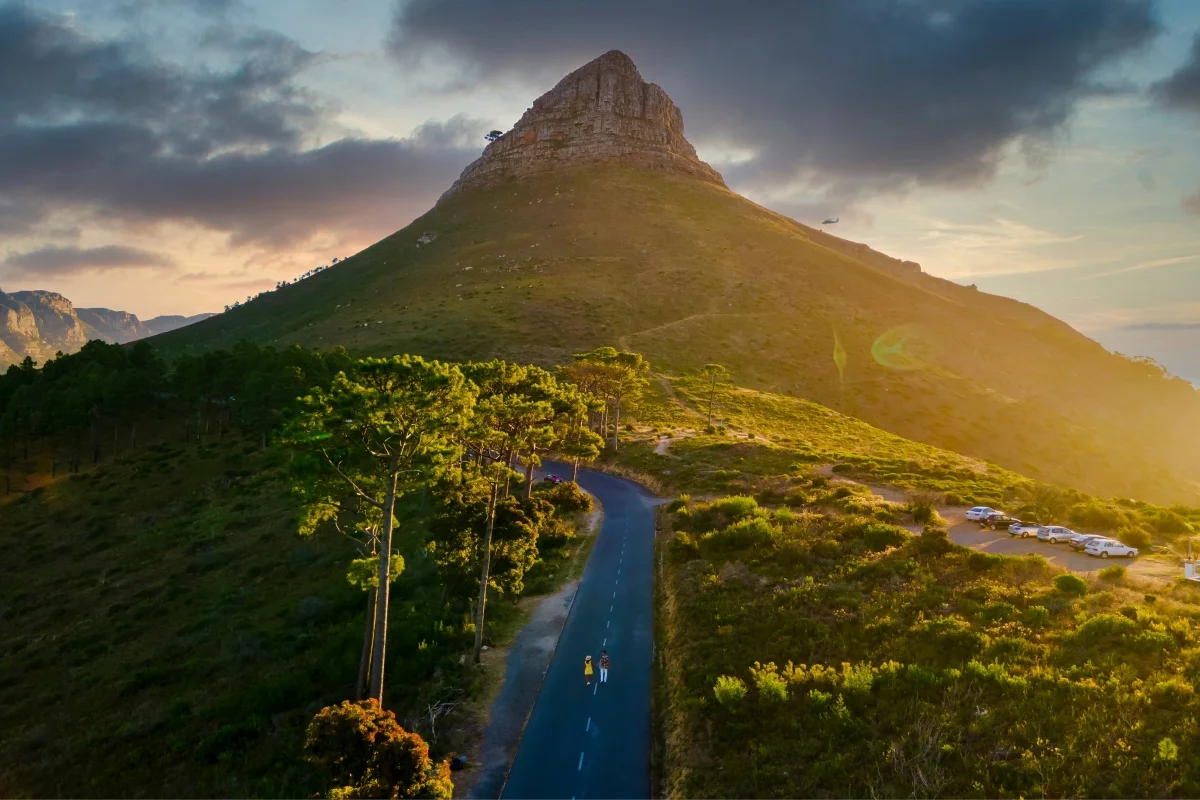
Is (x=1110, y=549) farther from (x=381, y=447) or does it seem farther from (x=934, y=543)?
(x=381, y=447)

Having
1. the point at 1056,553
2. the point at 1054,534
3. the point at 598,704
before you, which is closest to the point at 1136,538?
the point at 1054,534

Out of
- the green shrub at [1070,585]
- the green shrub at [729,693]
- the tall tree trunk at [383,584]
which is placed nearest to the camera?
the green shrub at [729,693]

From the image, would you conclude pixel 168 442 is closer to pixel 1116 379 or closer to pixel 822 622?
pixel 822 622

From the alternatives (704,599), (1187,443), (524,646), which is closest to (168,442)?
(524,646)

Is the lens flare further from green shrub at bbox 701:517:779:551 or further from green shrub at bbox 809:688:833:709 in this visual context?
green shrub at bbox 809:688:833:709

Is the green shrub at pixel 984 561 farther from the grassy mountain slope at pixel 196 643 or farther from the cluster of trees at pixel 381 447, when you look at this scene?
the cluster of trees at pixel 381 447

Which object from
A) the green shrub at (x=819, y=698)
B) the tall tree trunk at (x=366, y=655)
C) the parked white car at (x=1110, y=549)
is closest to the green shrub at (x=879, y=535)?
the parked white car at (x=1110, y=549)

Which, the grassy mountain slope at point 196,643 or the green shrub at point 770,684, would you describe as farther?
the grassy mountain slope at point 196,643
